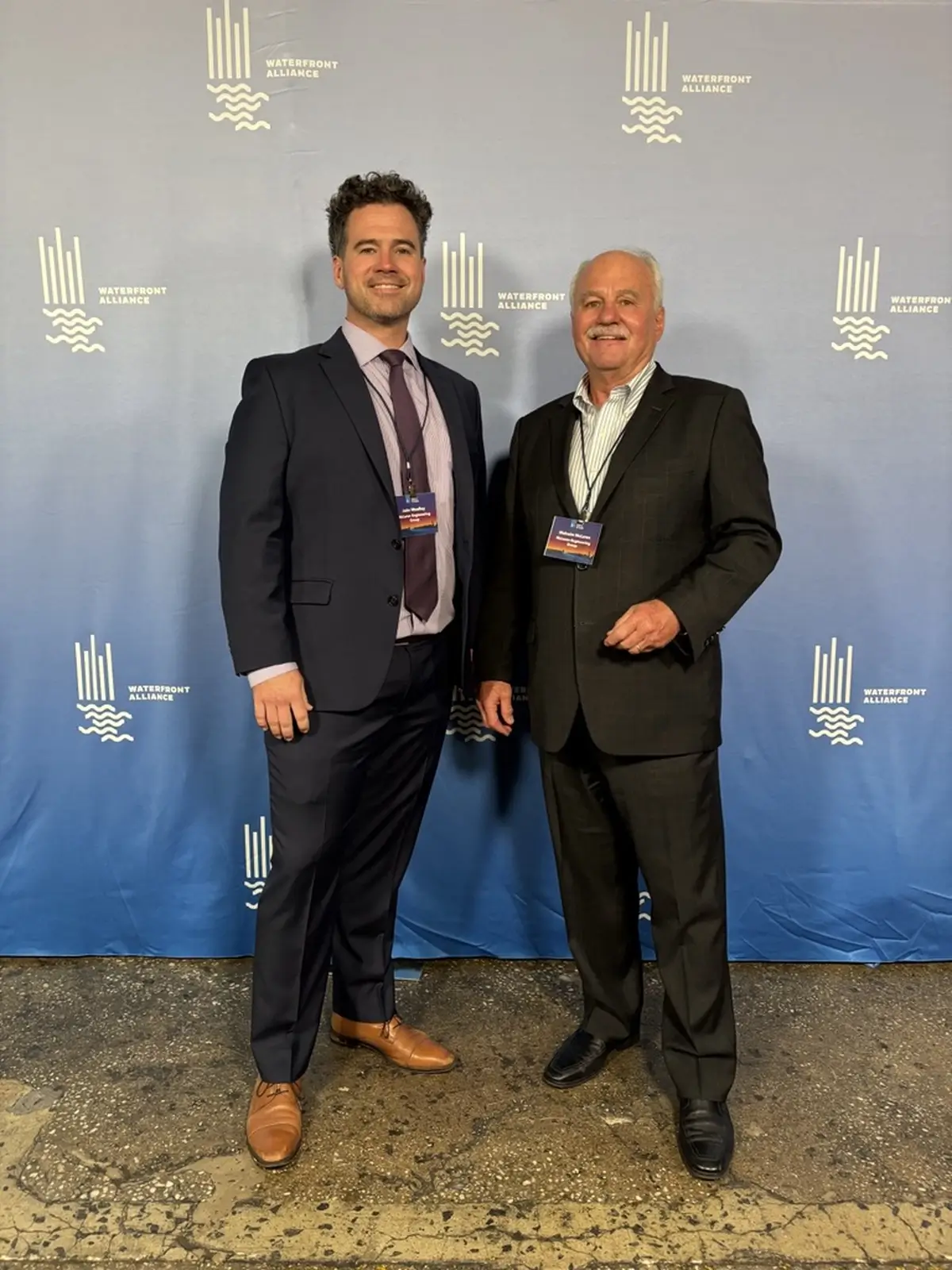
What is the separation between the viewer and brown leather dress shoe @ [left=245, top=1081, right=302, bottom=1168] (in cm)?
182

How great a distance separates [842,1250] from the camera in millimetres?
1641

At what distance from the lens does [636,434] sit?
1812 mm

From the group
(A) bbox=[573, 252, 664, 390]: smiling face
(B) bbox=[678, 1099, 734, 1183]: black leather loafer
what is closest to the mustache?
(A) bbox=[573, 252, 664, 390]: smiling face

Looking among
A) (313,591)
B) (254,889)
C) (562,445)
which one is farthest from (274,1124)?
(562,445)

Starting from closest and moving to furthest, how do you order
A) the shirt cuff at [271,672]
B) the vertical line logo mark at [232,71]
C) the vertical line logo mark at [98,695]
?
the shirt cuff at [271,672] → the vertical line logo mark at [232,71] → the vertical line logo mark at [98,695]

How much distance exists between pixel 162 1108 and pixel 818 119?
281cm

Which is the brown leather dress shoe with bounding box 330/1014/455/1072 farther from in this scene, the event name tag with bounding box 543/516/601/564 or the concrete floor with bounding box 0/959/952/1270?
the event name tag with bounding box 543/516/601/564

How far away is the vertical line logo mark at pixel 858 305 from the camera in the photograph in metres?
2.35

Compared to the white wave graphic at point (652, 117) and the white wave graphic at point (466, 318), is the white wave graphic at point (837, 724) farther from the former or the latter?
the white wave graphic at point (652, 117)

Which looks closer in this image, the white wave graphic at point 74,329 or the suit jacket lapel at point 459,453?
the suit jacket lapel at point 459,453

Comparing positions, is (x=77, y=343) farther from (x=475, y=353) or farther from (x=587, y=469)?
(x=587, y=469)

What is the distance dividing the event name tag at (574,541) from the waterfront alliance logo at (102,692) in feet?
3.99

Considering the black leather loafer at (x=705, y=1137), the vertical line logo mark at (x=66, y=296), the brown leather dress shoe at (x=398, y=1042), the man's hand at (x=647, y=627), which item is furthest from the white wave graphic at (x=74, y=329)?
the black leather loafer at (x=705, y=1137)

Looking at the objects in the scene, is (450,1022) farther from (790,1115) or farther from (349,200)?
(349,200)
